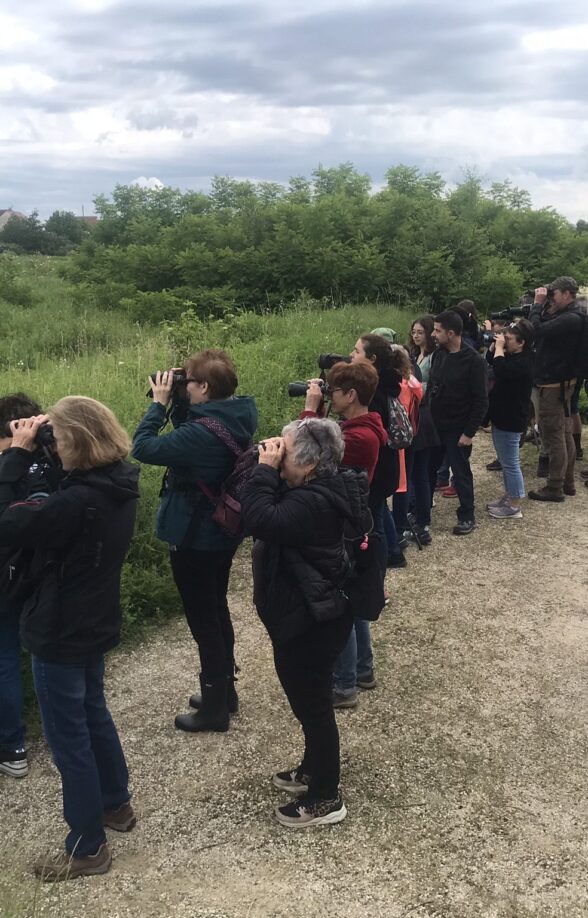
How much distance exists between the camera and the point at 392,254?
15.8 m

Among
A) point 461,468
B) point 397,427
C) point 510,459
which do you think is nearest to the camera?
point 397,427

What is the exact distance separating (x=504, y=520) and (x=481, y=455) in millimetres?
2394

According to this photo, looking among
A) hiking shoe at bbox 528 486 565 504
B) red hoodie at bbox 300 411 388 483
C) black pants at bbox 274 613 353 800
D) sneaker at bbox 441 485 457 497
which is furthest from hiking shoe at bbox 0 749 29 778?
hiking shoe at bbox 528 486 565 504

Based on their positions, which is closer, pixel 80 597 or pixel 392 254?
pixel 80 597

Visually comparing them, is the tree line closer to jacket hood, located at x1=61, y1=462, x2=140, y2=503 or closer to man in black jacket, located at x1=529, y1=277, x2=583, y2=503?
man in black jacket, located at x1=529, y1=277, x2=583, y2=503

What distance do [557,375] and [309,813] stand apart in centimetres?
538

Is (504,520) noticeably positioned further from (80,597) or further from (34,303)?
(34,303)

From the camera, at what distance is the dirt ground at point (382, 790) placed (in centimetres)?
289

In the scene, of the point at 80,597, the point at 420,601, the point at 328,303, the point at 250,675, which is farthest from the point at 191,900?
the point at 328,303

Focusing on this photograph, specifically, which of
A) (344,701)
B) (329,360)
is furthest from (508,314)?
(344,701)

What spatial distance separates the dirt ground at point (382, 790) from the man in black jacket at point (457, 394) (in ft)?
5.25

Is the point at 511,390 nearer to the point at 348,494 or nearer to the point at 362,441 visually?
the point at 362,441

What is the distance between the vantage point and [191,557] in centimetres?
365

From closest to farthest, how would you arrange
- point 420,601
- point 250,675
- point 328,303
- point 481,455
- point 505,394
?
point 250,675, point 420,601, point 505,394, point 481,455, point 328,303
